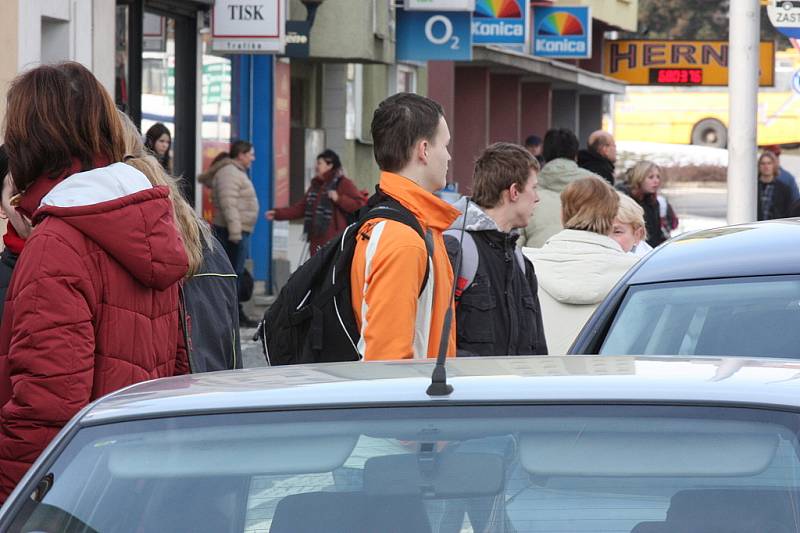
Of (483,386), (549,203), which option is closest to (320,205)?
(549,203)

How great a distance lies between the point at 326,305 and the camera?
15.0 feet

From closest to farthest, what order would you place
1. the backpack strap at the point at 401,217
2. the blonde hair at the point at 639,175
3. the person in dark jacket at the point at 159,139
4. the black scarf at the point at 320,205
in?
the backpack strap at the point at 401,217, the blonde hair at the point at 639,175, the person in dark jacket at the point at 159,139, the black scarf at the point at 320,205

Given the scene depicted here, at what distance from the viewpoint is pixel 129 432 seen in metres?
2.57

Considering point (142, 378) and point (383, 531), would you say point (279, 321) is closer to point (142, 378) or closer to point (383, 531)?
point (142, 378)

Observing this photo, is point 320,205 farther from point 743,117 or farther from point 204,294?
point 204,294

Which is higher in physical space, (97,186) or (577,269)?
(97,186)

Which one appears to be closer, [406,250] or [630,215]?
[406,250]

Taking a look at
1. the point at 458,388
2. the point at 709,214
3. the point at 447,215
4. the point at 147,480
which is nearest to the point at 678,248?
the point at 447,215

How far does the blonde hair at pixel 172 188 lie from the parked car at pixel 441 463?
4.61 feet

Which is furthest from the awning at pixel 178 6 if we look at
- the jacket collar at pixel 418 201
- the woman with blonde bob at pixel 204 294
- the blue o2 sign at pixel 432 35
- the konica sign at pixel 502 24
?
the woman with blonde bob at pixel 204 294

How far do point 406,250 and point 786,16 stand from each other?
26.0 ft

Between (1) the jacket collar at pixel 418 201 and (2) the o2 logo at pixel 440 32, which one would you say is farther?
(2) the o2 logo at pixel 440 32

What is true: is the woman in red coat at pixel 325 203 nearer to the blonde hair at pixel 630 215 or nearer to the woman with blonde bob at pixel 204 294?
the blonde hair at pixel 630 215

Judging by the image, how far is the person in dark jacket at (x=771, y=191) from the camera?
1595cm
